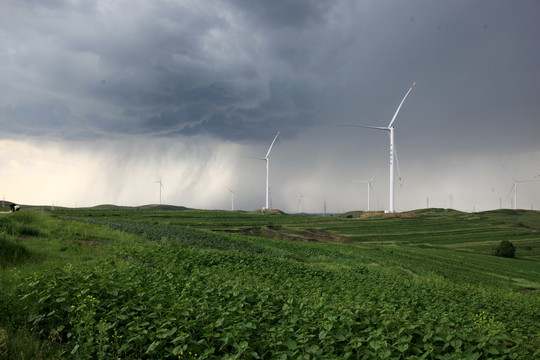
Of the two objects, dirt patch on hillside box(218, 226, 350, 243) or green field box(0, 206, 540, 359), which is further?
dirt patch on hillside box(218, 226, 350, 243)

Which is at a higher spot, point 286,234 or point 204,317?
point 204,317

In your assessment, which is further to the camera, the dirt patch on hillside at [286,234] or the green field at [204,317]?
the dirt patch on hillside at [286,234]

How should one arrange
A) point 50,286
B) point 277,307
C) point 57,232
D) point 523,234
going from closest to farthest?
point 50,286, point 277,307, point 57,232, point 523,234

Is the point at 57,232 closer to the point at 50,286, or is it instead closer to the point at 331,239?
the point at 50,286

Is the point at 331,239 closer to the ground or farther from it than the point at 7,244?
closer to the ground

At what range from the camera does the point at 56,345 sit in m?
7.92

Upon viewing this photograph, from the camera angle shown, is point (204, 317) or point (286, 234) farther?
point (286, 234)

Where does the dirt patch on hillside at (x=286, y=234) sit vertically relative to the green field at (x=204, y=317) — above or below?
below

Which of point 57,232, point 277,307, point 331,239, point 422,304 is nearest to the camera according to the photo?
point 277,307

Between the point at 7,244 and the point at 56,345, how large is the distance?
10.4m

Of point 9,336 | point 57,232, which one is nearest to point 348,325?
point 9,336

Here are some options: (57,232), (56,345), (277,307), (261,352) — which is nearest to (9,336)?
(56,345)

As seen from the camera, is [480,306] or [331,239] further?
[331,239]

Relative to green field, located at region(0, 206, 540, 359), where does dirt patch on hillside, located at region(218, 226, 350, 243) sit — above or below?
below
